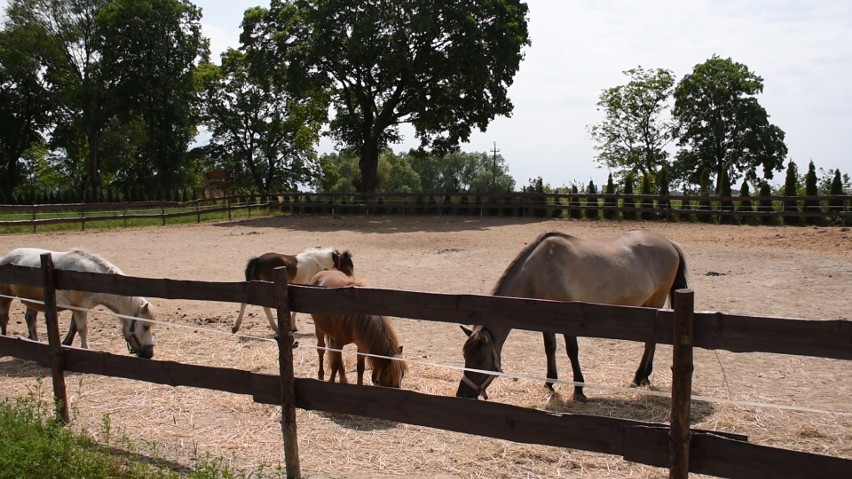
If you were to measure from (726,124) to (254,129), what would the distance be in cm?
3389

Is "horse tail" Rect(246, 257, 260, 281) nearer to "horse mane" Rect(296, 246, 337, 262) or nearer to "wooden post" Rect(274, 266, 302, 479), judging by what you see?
"horse mane" Rect(296, 246, 337, 262)

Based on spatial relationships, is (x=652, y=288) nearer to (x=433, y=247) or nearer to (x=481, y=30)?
(x=433, y=247)

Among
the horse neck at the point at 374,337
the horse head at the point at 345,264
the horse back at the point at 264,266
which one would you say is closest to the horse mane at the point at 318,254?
the horse head at the point at 345,264

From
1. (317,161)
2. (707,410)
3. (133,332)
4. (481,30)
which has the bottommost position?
(707,410)

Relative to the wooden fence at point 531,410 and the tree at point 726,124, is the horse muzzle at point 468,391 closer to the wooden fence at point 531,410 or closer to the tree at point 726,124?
the wooden fence at point 531,410

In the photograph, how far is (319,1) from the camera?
31.5m

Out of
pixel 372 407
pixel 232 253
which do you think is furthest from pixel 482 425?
pixel 232 253

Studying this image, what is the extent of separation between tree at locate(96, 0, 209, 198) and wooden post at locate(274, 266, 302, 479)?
4081 cm

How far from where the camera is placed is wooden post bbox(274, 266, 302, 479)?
412 centimetres

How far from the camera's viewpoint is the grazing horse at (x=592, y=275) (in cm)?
596

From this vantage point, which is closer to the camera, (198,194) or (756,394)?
(756,394)

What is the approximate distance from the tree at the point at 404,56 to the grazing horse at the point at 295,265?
22691mm

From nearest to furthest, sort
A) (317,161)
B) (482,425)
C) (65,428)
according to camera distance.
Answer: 1. (482,425)
2. (65,428)
3. (317,161)

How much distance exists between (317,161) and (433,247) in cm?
3452
